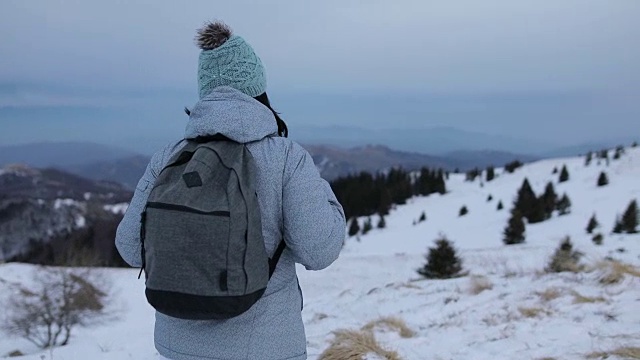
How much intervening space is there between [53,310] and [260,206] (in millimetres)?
15745

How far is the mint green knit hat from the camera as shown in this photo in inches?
64.6

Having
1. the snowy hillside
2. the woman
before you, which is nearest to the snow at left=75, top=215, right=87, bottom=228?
the snowy hillside

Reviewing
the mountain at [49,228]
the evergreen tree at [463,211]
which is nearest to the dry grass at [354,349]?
the evergreen tree at [463,211]

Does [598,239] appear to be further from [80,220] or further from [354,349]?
[80,220]

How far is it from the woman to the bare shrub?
13827 millimetres

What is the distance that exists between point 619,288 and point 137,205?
577 centimetres

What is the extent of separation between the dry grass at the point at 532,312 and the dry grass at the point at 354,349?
1825mm

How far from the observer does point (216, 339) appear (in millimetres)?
1575

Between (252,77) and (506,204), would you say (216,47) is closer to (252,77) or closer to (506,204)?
(252,77)

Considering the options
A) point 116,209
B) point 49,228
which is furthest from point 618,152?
point 116,209

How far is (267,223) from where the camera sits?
1.56 metres

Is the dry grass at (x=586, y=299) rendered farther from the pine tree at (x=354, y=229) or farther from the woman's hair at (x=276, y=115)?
the pine tree at (x=354, y=229)

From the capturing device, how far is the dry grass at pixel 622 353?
3.31 m

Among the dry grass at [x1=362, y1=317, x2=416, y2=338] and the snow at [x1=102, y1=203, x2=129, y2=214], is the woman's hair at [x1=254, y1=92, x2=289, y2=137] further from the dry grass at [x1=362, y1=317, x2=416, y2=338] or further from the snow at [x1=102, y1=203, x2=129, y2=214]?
the snow at [x1=102, y1=203, x2=129, y2=214]
